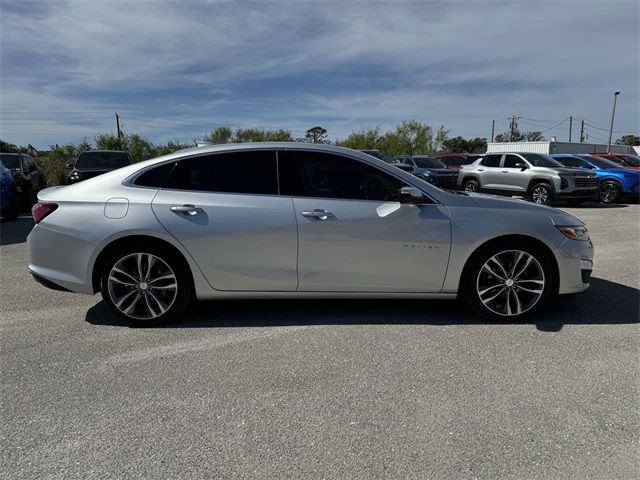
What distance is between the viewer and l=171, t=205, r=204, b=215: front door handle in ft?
13.3

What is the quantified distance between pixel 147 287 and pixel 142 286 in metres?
0.04

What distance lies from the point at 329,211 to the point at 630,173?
15.9 metres

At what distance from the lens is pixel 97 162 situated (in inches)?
568

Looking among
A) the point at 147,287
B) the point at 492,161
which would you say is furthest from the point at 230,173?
the point at 492,161

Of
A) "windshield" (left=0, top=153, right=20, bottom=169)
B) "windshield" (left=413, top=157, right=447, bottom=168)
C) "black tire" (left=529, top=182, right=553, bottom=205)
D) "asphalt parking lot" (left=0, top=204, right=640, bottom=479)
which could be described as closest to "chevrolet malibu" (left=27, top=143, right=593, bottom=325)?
"asphalt parking lot" (left=0, top=204, right=640, bottom=479)

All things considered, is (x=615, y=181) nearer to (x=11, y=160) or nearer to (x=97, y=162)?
(x=97, y=162)

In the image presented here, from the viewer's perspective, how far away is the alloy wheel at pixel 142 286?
410 cm

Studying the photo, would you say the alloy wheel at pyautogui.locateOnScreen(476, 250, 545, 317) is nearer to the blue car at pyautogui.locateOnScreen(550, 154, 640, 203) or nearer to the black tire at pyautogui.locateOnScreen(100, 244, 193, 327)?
the black tire at pyautogui.locateOnScreen(100, 244, 193, 327)

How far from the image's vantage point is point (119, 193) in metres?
4.13

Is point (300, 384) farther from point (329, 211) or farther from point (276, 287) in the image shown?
point (329, 211)

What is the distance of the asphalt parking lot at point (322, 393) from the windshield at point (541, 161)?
1187 centimetres

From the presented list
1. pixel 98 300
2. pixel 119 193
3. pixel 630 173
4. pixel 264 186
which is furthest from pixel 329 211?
pixel 630 173

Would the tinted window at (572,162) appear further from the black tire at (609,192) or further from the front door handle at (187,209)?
the front door handle at (187,209)

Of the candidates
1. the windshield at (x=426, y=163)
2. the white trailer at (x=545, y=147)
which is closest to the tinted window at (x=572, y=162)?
the windshield at (x=426, y=163)
